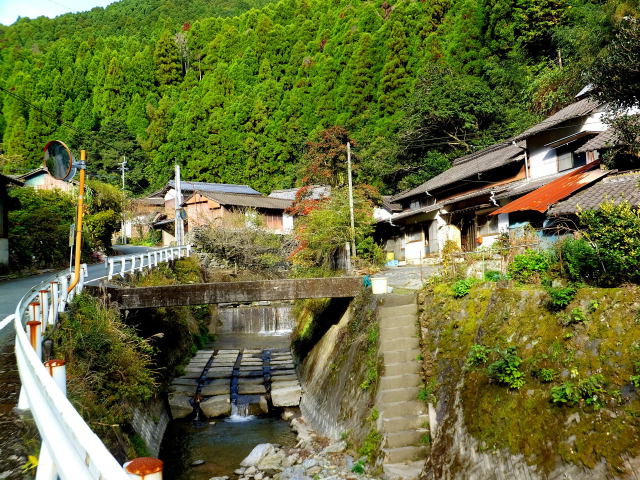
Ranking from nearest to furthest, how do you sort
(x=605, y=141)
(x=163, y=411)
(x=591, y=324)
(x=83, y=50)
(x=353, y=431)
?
1. (x=591, y=324)
2. (x=353, y=431)
3. (x=163, y=411)
4. (x=605, y=141)
5. (x=83, y=50)

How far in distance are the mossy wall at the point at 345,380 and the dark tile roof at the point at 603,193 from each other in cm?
703

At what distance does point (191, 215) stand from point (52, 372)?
39.5 metres

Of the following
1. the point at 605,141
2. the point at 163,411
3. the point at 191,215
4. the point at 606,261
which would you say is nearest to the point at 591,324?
the point at 606,261

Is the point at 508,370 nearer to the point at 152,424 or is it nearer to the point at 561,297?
the point at 561,297

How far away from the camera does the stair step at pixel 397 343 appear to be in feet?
34.5

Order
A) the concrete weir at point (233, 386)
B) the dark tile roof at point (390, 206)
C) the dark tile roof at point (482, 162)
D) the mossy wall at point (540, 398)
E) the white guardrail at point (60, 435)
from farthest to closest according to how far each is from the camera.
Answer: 1. the dark tile roof at point (390, 206)
2. the dark tile roof at point (482, 162)
3. the concrete weir at point (233, 386)
4. the mossy wall at point (540, 398)
5. the white guardrail at point (60, 435)

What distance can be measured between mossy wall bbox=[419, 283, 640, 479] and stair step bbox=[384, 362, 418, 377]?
715mm

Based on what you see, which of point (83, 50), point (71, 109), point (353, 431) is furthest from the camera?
point (83, 50)

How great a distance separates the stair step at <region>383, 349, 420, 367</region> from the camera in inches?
402

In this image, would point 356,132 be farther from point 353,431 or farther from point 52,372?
point 52,372

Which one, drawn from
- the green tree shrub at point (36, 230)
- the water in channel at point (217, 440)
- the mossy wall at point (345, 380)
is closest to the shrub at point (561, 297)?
the mossy wall at point (345, 380)

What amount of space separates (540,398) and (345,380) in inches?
236

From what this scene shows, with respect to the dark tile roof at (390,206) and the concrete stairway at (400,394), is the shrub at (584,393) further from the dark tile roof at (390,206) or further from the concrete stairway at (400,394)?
the dark tile roof at (390,206)

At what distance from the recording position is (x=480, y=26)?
42.9 m
